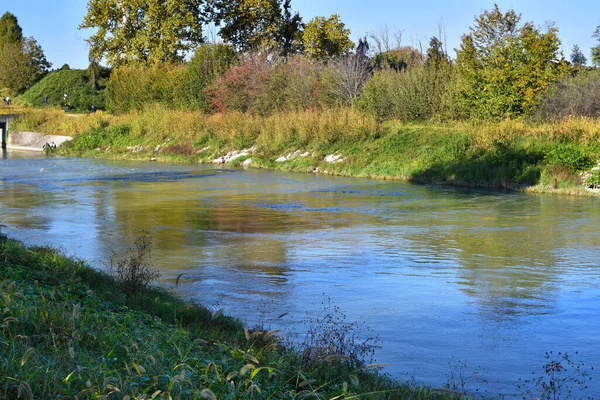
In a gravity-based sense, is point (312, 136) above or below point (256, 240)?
above

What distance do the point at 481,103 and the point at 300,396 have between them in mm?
33266

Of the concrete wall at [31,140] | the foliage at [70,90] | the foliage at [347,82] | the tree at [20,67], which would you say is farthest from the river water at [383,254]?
the tree at [20,67]

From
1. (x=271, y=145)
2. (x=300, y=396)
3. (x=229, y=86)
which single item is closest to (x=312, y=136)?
(x=271, y=145)

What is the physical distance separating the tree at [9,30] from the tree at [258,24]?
145 feet

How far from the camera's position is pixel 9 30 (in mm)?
102625

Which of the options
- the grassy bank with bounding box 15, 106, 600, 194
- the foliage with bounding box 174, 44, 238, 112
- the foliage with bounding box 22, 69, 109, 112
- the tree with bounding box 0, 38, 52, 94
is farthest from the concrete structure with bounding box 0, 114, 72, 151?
the tree with bounding box 0, 38, 52, 94

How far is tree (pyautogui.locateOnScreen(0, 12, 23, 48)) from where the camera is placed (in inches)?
3989

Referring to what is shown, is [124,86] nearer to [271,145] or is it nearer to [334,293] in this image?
[271,145]

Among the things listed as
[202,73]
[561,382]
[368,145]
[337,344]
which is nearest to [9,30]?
[202,73]

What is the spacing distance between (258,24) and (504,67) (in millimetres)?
31854

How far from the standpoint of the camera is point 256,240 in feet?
60.1

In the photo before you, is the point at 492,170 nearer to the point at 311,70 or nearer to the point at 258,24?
the point at 311,70

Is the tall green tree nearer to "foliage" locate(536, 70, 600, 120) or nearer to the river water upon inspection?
"foliage" locate(536, 70, 600, 120)

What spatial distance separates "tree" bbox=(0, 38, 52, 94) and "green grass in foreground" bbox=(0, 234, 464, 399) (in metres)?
87.7
